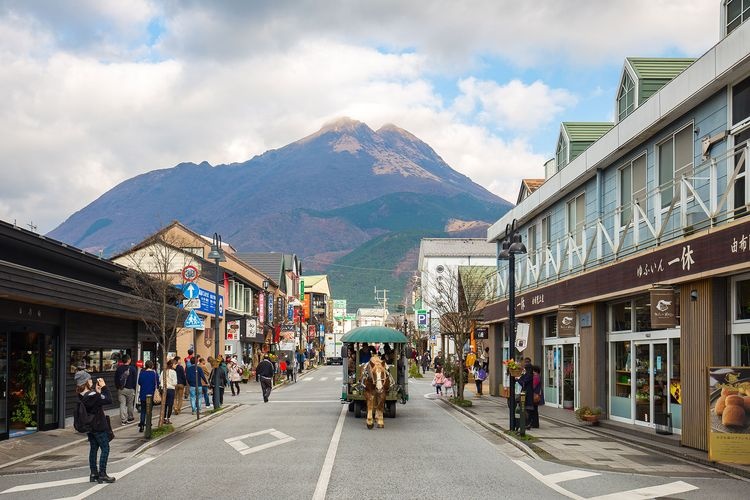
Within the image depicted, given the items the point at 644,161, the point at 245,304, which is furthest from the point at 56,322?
the point at 245,304

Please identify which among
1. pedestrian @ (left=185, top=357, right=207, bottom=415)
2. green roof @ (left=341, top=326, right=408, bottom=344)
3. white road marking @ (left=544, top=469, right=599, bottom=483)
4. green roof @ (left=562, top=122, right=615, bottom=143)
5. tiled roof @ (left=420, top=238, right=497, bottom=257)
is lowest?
white road marking @ (left=544, top=469, right=599, bottom=483)

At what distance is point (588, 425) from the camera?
76.3ft

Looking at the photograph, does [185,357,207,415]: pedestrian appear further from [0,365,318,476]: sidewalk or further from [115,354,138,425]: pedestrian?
[115,354,138,425]: pedestrian

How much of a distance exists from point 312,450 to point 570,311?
10719 millimetres

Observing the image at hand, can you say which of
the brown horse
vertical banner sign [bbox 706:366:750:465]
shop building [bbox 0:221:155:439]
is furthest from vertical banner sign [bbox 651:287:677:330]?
shop building [bbox 0:221:155:439]

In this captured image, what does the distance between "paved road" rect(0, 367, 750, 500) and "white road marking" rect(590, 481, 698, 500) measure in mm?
15

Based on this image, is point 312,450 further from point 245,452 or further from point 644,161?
point 644,161

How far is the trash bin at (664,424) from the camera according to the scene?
19109 mm

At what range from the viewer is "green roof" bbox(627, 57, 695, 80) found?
24641 millimetres

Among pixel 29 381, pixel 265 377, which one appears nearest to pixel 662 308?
pixel 29 381

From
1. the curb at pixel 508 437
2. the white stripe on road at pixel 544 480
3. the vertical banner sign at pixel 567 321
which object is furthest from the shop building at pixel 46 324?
the vertical banner sign at pixel 567 321

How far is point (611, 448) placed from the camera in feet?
59.8

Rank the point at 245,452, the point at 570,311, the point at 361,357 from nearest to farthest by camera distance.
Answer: the point at 245,452 < the point at 570,311 < the point at 361,357

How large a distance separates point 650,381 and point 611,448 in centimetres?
329
